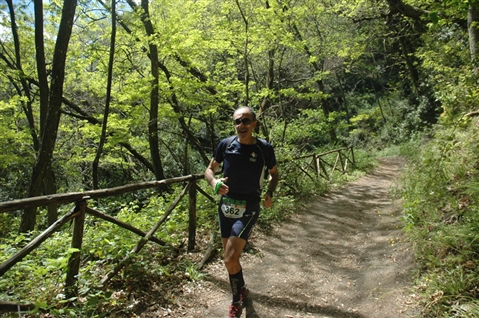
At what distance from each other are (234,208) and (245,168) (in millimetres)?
419

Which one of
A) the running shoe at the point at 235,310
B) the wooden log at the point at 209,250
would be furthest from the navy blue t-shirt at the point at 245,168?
the wooden log at the point at 209,250

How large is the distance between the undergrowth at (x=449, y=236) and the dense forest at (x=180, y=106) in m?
0.02

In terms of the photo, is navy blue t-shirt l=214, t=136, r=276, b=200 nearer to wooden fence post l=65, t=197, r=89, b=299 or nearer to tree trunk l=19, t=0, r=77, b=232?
wooden fence post l=65, t=197, r=89, b=299

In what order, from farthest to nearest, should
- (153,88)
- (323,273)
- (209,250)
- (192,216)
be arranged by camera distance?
1. (153,88)
2. (192,216)
3. (209,250)
4. (323,273)

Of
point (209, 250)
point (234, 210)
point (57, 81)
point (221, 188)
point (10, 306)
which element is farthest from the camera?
point (57, 81)

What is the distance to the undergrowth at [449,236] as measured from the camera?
9.18 ft

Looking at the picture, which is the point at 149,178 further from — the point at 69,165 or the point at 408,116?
the point at 408,116

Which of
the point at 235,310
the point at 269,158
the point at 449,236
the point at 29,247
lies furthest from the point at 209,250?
the point at 449,236

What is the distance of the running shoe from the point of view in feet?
10.2

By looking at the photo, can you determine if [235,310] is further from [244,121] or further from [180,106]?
[180,106]

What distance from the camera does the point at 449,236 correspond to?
334 cm

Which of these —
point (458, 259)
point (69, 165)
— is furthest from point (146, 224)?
point (69, 165)

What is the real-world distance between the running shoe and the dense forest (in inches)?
34.7

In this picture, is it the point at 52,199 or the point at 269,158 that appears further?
the point at 269,158
